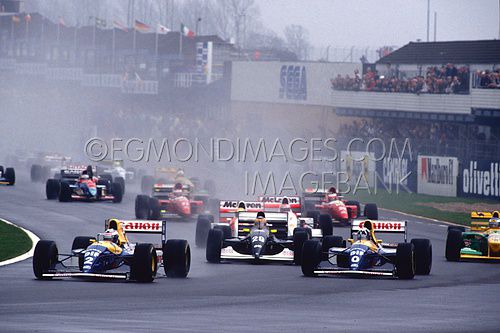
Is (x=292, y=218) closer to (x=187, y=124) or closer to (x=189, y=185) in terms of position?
(x=189, y=185)

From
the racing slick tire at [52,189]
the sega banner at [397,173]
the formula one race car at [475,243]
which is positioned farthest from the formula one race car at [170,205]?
the sega banner at [397,173]

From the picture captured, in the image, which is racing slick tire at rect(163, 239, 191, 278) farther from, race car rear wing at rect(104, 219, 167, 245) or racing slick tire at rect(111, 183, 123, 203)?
racing slick tire at rect(111, 183, 123, 203)

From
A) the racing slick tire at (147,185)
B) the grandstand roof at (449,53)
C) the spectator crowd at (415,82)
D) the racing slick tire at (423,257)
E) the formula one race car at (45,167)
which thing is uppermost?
the grandstand roof at (449,53)

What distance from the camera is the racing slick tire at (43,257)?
21.0m

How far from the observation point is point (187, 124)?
81.2 metres

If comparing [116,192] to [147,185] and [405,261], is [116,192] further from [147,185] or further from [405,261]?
[405,261]

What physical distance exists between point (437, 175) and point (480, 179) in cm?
299

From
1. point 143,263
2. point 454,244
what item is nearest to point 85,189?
point 454,244

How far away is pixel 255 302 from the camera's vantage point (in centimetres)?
1889

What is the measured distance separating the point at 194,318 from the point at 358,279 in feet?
23.0

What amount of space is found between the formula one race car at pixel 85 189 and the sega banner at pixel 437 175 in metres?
14.0

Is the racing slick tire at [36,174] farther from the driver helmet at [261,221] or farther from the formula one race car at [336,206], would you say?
the driver helmet at [261,221]

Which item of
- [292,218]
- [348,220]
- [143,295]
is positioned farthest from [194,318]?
[348,220]

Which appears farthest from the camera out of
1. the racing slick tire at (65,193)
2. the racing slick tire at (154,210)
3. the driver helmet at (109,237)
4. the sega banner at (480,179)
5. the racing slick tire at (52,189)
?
the sega banner at (480,179)
